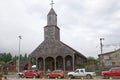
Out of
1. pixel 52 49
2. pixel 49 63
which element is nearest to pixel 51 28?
pixel 52 49

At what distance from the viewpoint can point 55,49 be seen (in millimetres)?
60969

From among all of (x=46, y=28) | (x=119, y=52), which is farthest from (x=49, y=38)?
(x=119, y=52)

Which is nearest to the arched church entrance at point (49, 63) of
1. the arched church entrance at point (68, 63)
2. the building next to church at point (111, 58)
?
the arched church entrance at point (68, 63)

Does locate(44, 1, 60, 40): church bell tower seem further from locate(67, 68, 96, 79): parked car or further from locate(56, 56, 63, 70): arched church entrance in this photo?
locate(67, 68, 96, 79): parked car

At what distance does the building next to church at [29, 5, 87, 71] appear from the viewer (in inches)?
2367

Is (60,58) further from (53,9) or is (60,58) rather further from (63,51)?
(53,9)

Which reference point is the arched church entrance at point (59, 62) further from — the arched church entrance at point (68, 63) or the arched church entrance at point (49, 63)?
the arched church entrance at point (68, 63)

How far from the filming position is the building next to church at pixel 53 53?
6013 cm

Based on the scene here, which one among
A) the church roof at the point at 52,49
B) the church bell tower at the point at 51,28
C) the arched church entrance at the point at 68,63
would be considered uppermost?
the church bell tower at the point at 51,28

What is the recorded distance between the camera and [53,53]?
6097cm

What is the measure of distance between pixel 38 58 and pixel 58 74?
67.5 ft

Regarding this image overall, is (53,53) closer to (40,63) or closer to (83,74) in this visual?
(40,63)

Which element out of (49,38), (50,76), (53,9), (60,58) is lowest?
(50,76)

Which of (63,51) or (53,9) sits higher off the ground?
(53,9)
